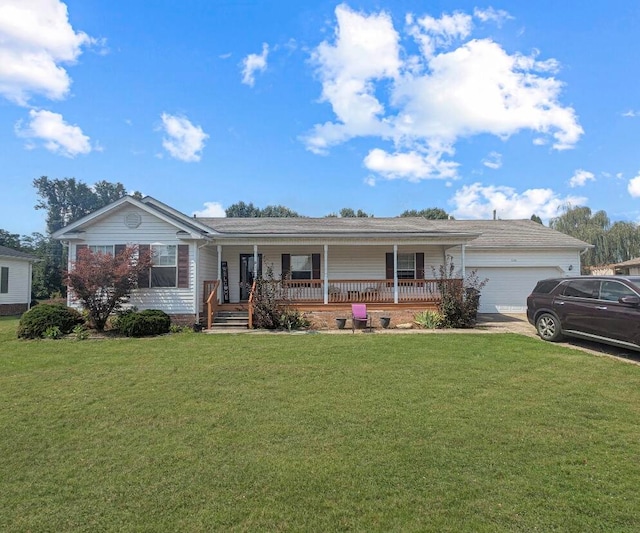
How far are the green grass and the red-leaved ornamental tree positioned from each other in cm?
461

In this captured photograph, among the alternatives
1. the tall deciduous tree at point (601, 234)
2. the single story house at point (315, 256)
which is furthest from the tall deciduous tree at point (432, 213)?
the single story house at point (315, 256)

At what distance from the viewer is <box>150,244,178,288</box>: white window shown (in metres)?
13.9

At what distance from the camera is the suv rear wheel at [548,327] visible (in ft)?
32.7

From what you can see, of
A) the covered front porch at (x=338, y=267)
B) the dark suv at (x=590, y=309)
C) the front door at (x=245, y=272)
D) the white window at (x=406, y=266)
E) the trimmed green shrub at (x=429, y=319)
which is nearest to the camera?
the dark suv at (x=590, y=309)

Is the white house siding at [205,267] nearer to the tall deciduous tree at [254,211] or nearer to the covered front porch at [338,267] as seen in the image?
the covered front porch at [338,267]

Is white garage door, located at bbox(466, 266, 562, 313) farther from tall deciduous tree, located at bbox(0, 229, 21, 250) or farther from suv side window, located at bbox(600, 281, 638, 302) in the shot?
tall deciduous tree, located at bbox(0, 229, 21, 250)

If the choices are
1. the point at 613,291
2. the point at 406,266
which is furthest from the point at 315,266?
the point at 613,291

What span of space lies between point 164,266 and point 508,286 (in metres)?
14.3

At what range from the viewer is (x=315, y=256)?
16703mm

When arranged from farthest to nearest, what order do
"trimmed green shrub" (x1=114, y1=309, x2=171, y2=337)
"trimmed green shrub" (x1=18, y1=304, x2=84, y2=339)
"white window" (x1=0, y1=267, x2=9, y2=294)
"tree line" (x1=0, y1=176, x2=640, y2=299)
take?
"tree line" (x1=0, y1=176, x2=640, y2=299) → "white window" (x1=0, y1=267, x2=9, y2=294) → "trimmed green shrub" (x1=114, y1=309, x2=171, y2=337) → "trimmed green shrub" (x1=18, y1=304, x2=84, y2=339)

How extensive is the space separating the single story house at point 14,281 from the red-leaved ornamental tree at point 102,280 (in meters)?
11.1

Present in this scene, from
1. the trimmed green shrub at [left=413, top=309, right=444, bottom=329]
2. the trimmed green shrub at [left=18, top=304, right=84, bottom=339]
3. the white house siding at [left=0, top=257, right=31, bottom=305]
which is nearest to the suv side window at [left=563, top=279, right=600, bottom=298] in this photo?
the trimmed green shrub at [left=413, top=309, right=444, bottom=329]

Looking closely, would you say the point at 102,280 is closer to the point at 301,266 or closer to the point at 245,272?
the point at 245,272

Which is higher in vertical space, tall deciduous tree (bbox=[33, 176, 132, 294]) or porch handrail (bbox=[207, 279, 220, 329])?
tall deciduous tree (bbox=[33, 176, 132, 294])
